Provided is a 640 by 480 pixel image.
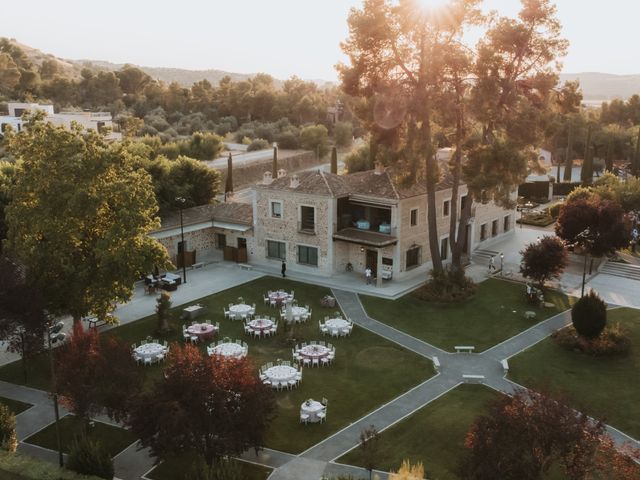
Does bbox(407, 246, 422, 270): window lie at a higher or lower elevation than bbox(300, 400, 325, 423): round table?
higher

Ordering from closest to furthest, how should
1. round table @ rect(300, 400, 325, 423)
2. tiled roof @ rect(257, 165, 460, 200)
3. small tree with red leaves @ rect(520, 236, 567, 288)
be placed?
round table @ rect(300, 400, 325, 423)
small tree with red leaves @ rect(520, 236, 567, 288)
tiled roof @ rect(257, 165, 460, 200)

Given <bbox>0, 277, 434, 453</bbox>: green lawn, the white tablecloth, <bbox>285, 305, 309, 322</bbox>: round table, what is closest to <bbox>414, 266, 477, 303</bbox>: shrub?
<bbox>0, 277, 434, 453</bbox>: green lawn

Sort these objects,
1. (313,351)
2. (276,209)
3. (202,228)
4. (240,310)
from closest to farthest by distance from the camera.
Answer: (313,351), (240,310), (276,209), (202,228)

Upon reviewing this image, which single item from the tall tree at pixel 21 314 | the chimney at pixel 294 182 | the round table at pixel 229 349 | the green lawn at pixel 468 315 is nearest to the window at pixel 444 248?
the green lawn at pixel 468 315

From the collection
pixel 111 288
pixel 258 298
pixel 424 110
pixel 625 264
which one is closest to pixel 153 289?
pixel 258 298

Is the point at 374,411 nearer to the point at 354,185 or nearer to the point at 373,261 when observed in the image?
the point at 373,261

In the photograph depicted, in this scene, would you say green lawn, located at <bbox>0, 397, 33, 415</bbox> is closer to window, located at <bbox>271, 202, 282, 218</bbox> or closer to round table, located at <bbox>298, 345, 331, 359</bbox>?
round table, located at <bbox>298, 345, 331, 359</bbox>

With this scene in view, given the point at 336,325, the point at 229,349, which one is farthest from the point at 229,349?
the point at 336,325
